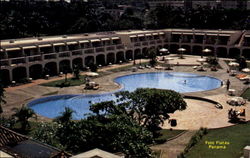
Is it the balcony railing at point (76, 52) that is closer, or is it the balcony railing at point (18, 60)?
the balcony railing at point (18, 60)

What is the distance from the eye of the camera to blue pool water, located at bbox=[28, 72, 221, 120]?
36.8 metres

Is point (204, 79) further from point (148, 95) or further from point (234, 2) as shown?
point (234, 2)

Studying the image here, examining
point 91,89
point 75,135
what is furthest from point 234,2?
point 75,135

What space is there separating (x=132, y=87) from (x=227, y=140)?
22.1 metres

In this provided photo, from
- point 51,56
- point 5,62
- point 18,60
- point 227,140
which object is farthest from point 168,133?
point 51,56

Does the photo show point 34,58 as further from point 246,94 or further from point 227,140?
point 227,140

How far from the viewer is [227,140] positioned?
25406mm

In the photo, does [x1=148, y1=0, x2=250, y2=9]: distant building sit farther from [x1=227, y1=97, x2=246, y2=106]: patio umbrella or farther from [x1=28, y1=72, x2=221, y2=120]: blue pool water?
[x1=227, y1=97, x2=246, y2=106]: patio umbrella

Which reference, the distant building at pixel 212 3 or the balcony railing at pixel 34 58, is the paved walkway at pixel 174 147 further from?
the distant building at pixel 212 3

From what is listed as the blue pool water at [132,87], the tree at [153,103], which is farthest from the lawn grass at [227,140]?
the blue pool water at [132,87]

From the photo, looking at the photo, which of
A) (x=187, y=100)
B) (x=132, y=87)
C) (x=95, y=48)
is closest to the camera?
(x=187, y=100)

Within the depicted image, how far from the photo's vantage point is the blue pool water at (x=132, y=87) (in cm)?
3681

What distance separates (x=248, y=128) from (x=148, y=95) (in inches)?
379

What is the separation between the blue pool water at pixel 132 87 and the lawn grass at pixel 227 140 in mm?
13672
